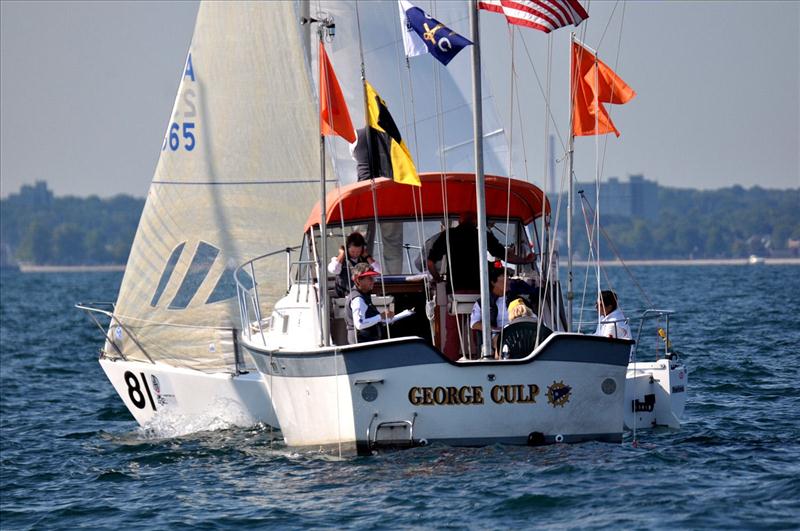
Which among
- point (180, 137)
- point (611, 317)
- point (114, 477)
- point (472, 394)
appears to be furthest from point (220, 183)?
point (472, 394)

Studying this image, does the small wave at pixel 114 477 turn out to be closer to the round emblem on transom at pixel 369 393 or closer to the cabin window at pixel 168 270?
the round emblem on transom at pixel 369 393

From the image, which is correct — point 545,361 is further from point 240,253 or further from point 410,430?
point 240,253

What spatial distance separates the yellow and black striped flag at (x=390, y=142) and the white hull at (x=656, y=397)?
371 centimetres

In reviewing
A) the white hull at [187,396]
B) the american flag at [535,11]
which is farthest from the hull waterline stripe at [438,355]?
the white hull at [187,396]

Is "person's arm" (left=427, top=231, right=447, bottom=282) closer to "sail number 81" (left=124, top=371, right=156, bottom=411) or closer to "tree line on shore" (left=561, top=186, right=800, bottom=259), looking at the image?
"sail number 81" (left=124, top=371, right=156, bottom=411)

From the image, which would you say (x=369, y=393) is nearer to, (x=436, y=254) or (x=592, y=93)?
(x=436, y=254)

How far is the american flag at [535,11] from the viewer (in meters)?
14.4

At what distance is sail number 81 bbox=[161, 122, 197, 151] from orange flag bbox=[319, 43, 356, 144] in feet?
19.3

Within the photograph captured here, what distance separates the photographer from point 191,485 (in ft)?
47.2

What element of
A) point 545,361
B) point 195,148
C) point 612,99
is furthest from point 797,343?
point 545,361

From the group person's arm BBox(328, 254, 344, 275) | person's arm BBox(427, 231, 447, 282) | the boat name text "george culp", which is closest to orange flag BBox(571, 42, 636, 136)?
person's arm BBox(427, 231, 447, 282)

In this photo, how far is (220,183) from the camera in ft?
68.0

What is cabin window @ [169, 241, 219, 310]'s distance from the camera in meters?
20.3

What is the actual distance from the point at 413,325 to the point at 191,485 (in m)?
3.04
